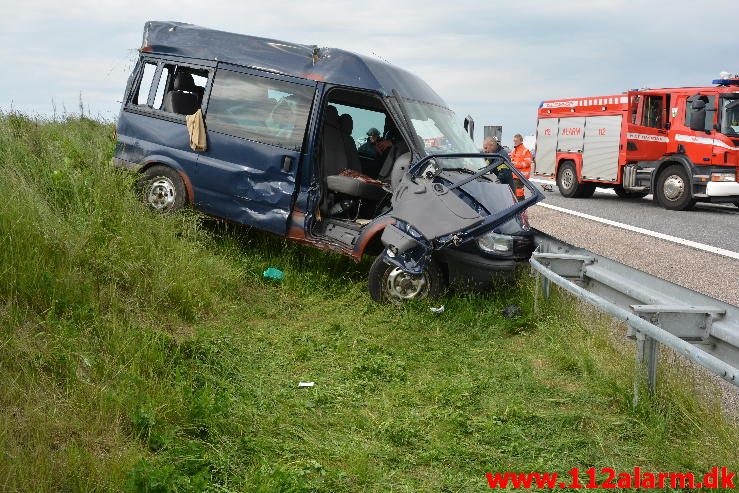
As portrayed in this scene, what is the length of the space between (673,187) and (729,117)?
194cm

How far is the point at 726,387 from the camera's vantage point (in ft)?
17.8

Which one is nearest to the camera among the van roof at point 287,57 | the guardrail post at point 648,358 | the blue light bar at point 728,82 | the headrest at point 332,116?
the guardrail post at point 648,358

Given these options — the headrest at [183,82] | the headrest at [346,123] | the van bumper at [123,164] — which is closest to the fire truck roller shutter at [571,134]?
the headrest at [346,123]

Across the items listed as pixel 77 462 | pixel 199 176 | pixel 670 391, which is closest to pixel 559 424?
pixel 670 391

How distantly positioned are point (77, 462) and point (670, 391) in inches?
129

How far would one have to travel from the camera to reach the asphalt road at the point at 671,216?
501 inches

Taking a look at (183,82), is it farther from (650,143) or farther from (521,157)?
(650,143)

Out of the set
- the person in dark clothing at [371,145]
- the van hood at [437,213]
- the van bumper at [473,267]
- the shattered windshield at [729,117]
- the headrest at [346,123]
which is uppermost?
the shattered windshield at [729,117]

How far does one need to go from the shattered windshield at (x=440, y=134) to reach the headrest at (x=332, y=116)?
865mm

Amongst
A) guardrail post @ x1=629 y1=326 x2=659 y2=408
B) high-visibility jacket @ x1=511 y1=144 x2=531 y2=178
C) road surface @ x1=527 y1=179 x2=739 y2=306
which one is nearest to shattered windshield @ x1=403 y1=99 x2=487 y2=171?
road surface @ x1=527 y1=179 x2=739 y2=306

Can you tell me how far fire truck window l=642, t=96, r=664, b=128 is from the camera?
18234 mm

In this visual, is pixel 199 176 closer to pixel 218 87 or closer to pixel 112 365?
pixel 218 87

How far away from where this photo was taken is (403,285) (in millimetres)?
7250

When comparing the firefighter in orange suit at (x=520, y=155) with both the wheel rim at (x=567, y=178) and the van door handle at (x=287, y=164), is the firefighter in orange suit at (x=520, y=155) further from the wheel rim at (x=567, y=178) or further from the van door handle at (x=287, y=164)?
the van door handle at (x=287, y=164)
